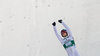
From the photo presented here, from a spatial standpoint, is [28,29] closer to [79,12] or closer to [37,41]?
[37,41]

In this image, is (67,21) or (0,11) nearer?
(0,11)

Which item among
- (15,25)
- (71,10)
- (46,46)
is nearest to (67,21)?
(71,10)

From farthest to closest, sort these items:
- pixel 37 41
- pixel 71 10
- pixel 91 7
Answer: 1. pixel 91 7
2. pixel 71 10
3. pixel 37 41

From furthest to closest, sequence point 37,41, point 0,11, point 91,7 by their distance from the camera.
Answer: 1. point 91,7
2. point 37,41
3. point 0,11

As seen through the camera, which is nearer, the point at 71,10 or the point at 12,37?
the point at 12,37

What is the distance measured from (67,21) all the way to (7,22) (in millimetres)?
330

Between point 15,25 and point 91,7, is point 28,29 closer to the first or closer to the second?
point 15,25

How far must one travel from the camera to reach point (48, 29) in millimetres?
904

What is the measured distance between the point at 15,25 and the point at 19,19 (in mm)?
32

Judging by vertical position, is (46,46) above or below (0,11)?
below

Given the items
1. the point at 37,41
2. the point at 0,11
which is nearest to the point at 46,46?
the point at 37,41

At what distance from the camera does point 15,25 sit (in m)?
0.79

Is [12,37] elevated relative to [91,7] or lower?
lower

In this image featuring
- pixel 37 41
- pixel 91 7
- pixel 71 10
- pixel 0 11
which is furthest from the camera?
pixel 91 7
